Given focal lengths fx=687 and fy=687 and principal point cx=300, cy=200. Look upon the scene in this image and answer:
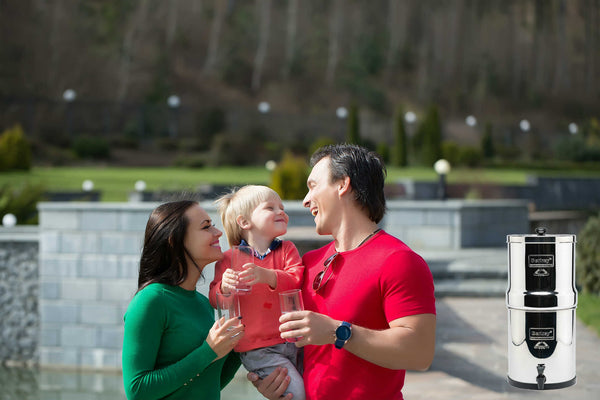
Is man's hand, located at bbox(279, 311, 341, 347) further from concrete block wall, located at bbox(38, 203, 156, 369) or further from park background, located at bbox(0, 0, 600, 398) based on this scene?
park background, located at bbox(0, 0, 600, 398)

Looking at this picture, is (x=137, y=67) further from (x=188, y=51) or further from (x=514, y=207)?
(x=514, y=207)

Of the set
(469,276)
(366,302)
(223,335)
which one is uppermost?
(366,302)

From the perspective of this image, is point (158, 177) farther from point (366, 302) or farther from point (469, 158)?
point (366, 302)

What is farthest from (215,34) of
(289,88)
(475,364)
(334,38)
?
(475,364)

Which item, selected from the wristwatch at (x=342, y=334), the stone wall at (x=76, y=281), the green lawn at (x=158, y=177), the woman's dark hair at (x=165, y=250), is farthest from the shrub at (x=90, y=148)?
the wristwatch at (x=342, y=334)

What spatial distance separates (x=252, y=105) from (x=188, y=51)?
6711mm

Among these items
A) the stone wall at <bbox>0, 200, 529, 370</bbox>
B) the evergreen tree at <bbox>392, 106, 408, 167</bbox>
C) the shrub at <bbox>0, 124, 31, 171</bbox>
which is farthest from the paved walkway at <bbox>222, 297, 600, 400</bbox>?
the evergreen tree at <bbox>392, 106, 408, 167</bbox>

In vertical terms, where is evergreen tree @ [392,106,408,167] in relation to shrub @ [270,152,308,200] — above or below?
above

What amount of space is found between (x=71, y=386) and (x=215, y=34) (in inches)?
1727

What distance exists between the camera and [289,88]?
1852 inches

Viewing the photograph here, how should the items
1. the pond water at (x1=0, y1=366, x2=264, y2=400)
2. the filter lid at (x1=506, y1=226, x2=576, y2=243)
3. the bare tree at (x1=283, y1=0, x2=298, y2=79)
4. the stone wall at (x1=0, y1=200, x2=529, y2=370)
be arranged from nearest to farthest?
the filter lid at (x1=506, y1=226, x2=576, y2=243) → the pond water at (x1=0, y1=366, x2=264, y2=400) → the stone wall at (x1=0, y1=200, x2=529, y2=370) → the bare tree at (x1=283, y1=0, x2=298, y2=79)

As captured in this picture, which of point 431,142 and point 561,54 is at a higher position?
point 561,54

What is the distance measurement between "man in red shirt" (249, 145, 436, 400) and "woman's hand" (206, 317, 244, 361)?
182 millimetres

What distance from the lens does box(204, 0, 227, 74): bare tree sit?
47312 mm
